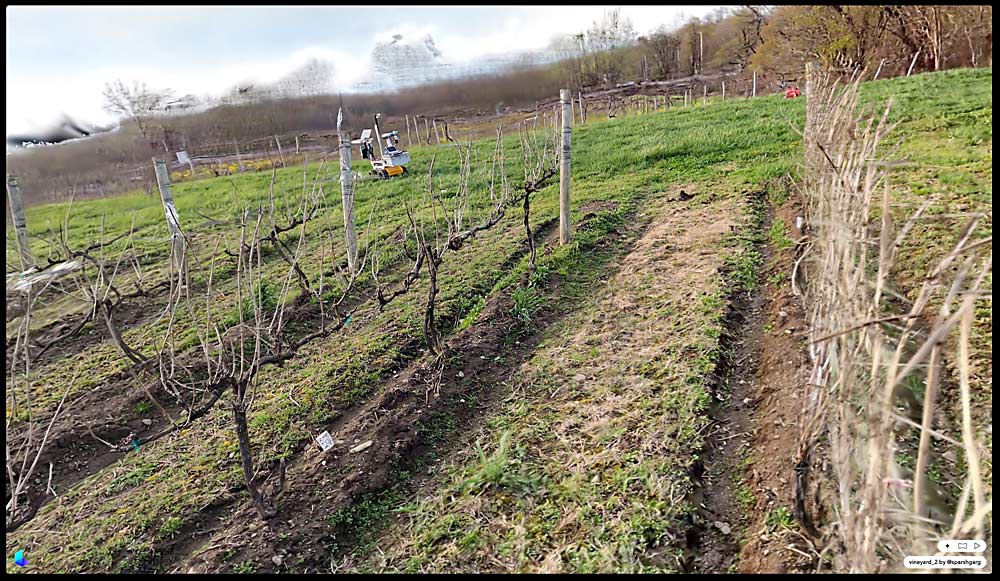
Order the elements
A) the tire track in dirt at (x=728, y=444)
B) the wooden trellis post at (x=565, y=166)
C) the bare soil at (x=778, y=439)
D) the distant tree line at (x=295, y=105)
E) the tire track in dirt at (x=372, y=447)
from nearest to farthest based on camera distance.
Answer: the bare soil at (x=778, y=439) → the tire track in dirt at (x=728, y=444) → the tire track in dirt at (x=372, y=447) → the distant tree line at (x=295, y=105) → the wooden trellis post at (x=565, y=166)

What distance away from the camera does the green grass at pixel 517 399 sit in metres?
2.70

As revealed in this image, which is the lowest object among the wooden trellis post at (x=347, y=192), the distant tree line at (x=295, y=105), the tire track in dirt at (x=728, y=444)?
the tire track in dirt at (x=728, y=444)

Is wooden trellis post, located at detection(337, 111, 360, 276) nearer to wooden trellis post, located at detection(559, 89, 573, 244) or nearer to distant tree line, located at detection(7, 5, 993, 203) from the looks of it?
distant tree line, located at detection(7, 5, 993, 203)

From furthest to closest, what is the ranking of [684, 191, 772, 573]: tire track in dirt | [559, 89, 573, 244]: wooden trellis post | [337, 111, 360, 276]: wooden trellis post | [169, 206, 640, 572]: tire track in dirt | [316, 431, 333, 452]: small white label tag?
[559, 89, 573, 244]: wooden trellis post < [337, 111, 360, 276]: wooden trellis post < [316, 431, 333, 452]: small white label tag < [169, 206, 640, 572]: tire track in dirt < [684, 191, 772, 573]: tire track in dirt

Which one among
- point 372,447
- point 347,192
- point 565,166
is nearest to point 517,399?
point 372,447

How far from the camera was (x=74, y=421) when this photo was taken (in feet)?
12.8

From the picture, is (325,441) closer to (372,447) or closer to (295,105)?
(372,447)

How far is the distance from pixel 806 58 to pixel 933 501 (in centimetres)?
1710

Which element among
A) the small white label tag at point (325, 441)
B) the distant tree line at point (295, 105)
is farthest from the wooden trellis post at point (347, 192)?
the small white label tag at point (325, 441)

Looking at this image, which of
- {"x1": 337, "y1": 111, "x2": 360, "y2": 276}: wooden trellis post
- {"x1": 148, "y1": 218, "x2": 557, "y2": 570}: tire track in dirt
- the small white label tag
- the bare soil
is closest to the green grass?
{"x1": 148, "y1": 218, "x2": 557, "y2": 570}: tire track in dirt

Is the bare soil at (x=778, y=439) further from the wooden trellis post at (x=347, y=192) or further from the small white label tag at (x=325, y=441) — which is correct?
the wooden trellis post at (x=347, y=192)

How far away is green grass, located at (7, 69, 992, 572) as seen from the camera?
2.70 metres

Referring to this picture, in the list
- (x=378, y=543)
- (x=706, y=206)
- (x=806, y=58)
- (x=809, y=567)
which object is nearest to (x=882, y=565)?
(x=809, y=567)

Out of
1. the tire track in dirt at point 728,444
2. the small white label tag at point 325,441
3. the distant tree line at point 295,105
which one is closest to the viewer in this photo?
the tire track in dirt at point 728,444
